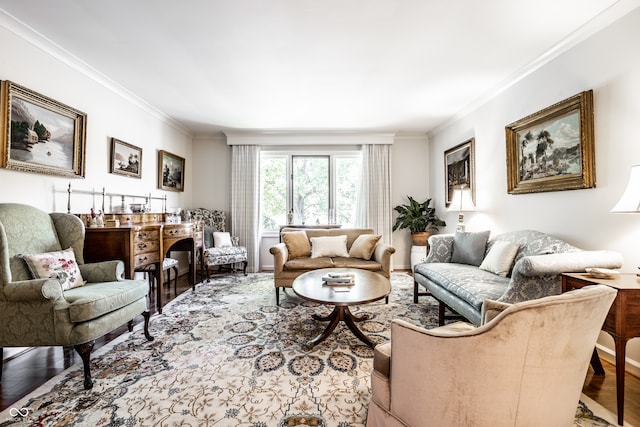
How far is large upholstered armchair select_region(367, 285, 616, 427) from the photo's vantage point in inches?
33.8

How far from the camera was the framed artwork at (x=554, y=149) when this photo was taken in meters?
2.24

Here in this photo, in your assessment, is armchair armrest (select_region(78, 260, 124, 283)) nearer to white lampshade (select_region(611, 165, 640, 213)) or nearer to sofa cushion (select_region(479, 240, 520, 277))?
sofa cushion (select_region(479, 240, 520, 277))

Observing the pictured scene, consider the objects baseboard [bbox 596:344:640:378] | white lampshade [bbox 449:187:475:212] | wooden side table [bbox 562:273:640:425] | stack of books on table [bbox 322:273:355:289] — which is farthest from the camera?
white lampshade [bbox 449:187:475:212]

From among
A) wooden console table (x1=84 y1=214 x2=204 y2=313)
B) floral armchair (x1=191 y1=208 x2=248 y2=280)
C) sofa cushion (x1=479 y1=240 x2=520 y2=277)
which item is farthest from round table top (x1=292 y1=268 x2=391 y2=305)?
floral armchair (x1=191 y1=208 x2=248 y2=280)

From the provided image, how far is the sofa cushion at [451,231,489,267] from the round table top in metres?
1.20

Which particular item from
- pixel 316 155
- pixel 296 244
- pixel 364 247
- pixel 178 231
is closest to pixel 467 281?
pixel 364 247

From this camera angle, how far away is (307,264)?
134 inches

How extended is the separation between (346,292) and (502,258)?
159 cm

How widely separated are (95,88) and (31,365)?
274 centimetres

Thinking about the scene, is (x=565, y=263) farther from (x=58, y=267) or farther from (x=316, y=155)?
(x=316, y=155)

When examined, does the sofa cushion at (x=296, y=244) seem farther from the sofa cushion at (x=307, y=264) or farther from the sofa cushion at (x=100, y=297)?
the sofa cushion at (x=100, y=297)

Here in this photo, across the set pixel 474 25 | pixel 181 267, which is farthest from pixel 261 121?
pixel 474 25

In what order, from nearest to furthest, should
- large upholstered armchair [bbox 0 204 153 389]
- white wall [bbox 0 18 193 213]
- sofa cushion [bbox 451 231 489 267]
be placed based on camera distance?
large upholstered armchair [bbox 0 204 153 389] < white wall [bbox 0 18 193 213] < sofa cushion [bbox 451 231 489 267]

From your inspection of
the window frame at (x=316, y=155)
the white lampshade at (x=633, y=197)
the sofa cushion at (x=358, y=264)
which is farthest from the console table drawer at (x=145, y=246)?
the white lampshade at (x=633, y=197)
